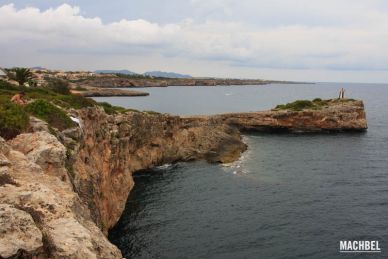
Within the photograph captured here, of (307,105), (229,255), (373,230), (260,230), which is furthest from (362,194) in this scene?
(307,105)

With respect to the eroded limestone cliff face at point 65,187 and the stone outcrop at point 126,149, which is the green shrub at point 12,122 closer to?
the eroded limestone cliff face at point 65,187

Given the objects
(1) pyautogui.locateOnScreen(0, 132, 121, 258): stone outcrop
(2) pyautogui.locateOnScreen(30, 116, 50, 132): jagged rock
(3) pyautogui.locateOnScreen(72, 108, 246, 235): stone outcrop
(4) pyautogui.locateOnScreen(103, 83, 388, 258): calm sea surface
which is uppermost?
(2) pyautogui.locateOnScreen(30, 116, 50, 132): jagged rock

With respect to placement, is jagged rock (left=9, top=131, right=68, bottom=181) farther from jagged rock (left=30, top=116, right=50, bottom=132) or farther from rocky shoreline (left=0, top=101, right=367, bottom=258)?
jagged rock (left=30, top=116, right=50, bottom=132)

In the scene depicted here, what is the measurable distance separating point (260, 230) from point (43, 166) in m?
24.3

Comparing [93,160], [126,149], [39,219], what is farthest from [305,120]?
[39,219]

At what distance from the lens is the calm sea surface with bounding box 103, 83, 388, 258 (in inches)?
1297

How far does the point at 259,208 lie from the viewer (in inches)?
1638

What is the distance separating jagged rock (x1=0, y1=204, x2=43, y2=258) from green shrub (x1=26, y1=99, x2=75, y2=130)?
61.2 feet

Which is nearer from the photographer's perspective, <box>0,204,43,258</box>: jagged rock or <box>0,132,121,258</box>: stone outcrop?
<box>0,204,43,258</box>: jagged rock

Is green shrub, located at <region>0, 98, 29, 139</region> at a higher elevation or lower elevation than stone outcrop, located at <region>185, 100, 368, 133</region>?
higher

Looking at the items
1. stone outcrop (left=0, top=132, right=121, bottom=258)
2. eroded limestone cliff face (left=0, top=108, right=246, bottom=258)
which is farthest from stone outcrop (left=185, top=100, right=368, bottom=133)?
stone outcrop (left=0, top=132, right=121, bottom=258)

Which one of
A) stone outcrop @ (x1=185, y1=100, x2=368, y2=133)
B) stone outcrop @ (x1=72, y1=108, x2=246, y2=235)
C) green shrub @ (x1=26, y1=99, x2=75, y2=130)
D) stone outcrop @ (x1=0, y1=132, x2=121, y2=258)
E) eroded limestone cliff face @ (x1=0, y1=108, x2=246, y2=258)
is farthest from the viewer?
stone outcrop @ (x1=185, y1=100, x2=368, y2=133)

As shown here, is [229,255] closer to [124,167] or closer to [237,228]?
A: [237,228]

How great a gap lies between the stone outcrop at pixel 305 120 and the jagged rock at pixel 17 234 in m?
87.0
